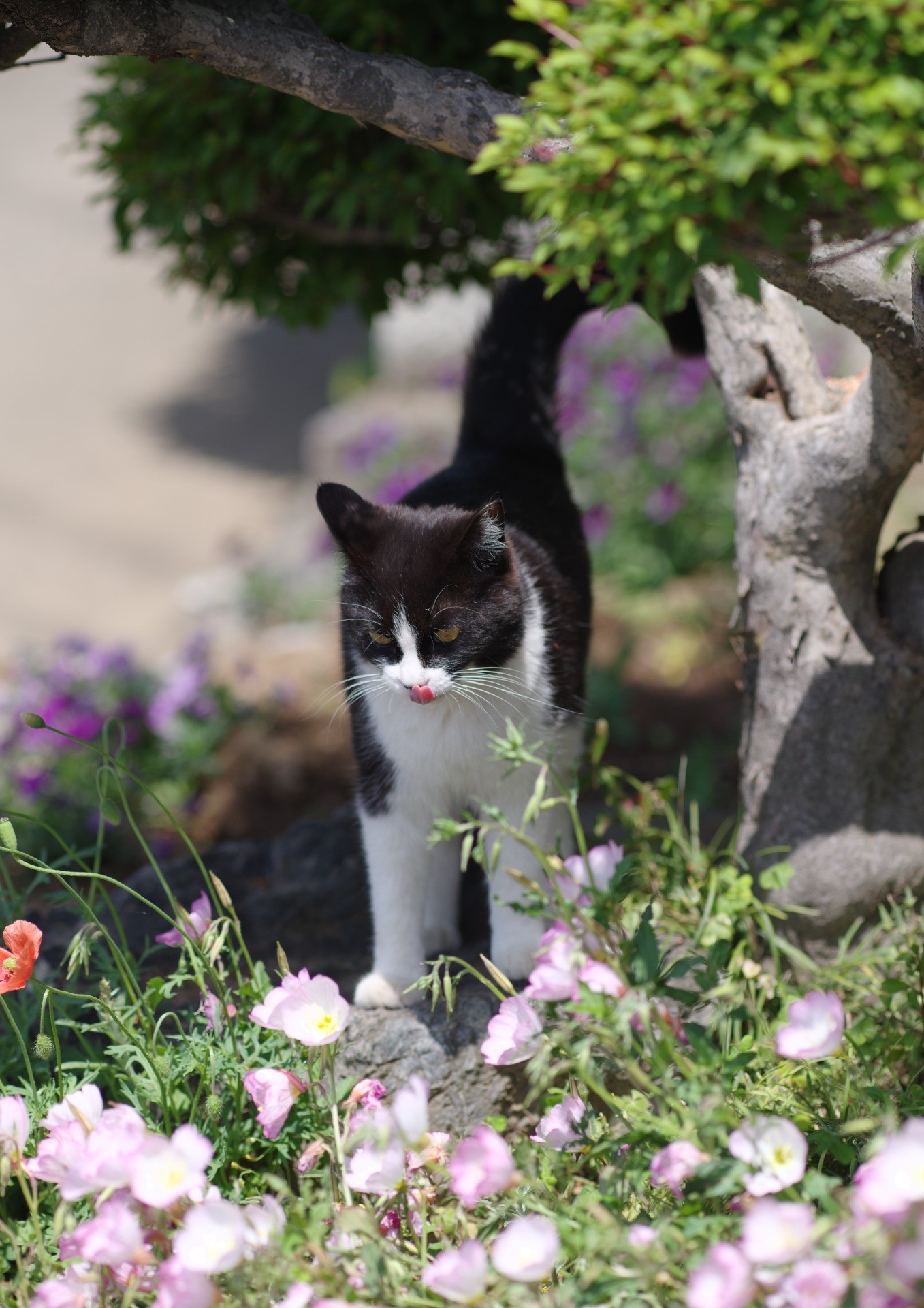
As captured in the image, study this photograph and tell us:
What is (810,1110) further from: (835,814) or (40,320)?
(40,320)

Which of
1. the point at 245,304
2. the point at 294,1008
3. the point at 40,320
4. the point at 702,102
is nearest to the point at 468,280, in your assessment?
the point at 245,304

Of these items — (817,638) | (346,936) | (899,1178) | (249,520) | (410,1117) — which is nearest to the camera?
(899,1178)

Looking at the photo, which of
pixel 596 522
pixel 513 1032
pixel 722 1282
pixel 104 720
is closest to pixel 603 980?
pixel 513 1032

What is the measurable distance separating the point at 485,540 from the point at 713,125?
2.68 ft

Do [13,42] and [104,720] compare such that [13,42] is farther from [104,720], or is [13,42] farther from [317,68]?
[104,720]

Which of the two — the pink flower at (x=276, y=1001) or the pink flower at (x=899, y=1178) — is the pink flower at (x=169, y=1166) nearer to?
the pink flower at (x=276, y=1001)

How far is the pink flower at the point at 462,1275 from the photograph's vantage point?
1054 millimetres

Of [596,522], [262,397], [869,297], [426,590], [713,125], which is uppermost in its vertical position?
[713,125]

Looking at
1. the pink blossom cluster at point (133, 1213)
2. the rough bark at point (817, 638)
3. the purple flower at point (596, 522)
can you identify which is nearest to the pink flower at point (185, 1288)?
the pink blossom cluster at point (133, 1213)

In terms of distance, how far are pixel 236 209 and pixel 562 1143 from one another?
1.99 m

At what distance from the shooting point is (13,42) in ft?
5.70

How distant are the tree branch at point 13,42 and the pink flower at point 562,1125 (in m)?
1.84

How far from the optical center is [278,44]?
1659 millimetres

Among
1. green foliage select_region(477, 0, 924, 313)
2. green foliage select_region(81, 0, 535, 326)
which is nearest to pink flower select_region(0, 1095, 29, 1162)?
green foliage select_region(477, 0, 924, 313)
